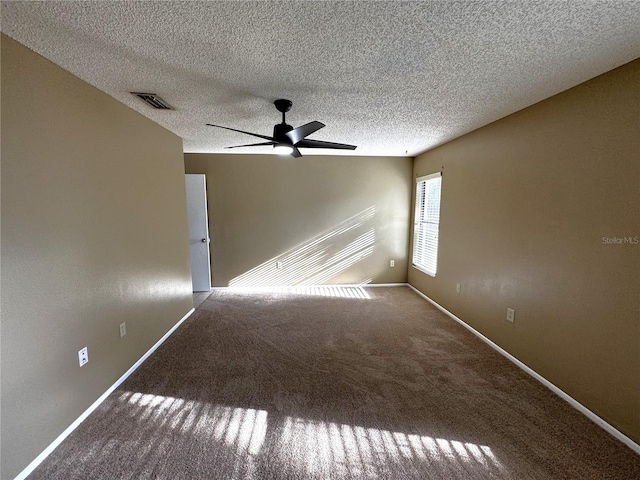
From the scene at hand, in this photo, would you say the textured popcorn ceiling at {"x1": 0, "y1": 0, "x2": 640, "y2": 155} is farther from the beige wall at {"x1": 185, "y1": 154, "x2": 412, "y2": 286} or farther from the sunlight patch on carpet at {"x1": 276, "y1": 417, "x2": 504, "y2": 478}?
the sunlight patch on carpet at {"x1": 276, "y1": 417, "x2": 504, "y2": 478}

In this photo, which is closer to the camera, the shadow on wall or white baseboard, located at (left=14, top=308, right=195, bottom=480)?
white baseboard, located at (left=14, top=308, right=195, bottom=480)

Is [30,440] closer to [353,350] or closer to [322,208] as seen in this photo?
[353,350]

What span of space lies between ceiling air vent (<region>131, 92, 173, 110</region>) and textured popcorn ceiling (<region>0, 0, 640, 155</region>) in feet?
0.21

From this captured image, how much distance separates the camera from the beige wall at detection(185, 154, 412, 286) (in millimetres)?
4555

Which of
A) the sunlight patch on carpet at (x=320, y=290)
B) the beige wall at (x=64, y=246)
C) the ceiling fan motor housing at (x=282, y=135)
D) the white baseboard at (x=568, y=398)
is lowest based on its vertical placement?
the sunlight patch on carpet at (x=320, y=290)

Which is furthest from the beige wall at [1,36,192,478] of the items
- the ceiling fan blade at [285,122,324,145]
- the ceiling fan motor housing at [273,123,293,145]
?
the ceiling fan blade at [285,122,324,145]

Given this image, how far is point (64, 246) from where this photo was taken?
66.0 inches

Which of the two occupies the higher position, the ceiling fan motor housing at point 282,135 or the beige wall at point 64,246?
the ceiling fan motor housing at point 282,135

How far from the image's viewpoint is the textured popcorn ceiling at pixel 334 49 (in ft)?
3.92

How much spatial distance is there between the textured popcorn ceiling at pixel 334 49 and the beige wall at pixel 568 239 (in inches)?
10.8

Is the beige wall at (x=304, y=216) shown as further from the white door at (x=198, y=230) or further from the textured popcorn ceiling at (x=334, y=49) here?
the textured popcorn ceiling at (x=334, y=49)

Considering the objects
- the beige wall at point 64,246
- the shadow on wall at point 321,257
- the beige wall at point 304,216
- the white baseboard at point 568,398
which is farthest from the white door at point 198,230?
the white baseboard at point 568,398

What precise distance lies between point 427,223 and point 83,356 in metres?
4.31

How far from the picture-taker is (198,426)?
1.78m
